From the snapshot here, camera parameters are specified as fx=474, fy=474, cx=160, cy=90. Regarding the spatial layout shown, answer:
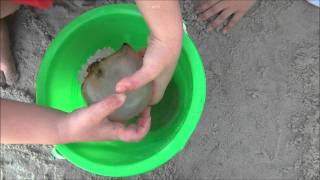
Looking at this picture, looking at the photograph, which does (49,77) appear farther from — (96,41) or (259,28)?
(259,28)

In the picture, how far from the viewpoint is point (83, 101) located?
3.90 ft

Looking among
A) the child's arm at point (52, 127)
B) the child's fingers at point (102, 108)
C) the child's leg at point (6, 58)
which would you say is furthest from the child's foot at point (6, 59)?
the child's fingers at point (102, 108)

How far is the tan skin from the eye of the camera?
0.91 meters

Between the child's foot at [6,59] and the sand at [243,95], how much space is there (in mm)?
22

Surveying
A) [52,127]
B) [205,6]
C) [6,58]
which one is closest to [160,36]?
[52,127]

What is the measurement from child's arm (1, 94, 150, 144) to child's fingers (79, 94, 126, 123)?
2 centimetres

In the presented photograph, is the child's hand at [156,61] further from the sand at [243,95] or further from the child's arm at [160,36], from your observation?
the sand at [243,95]

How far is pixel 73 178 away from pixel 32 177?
0.36 ft

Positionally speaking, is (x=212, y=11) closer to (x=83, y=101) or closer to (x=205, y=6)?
(x=205, y=6)

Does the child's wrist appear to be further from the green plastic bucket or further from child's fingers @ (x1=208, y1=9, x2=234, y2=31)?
child's fingers @ (x1=208, y1=9, x2=234, y2=31)

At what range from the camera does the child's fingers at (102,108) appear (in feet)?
2.79

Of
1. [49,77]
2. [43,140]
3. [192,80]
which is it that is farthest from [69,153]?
[192,80]

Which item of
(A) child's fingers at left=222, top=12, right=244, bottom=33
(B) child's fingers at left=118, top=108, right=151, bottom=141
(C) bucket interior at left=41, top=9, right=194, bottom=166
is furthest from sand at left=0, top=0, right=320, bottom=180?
(B) child's fingers at left=118, top=108, right=151, bottom=141

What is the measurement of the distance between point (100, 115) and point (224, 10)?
1.83ft
